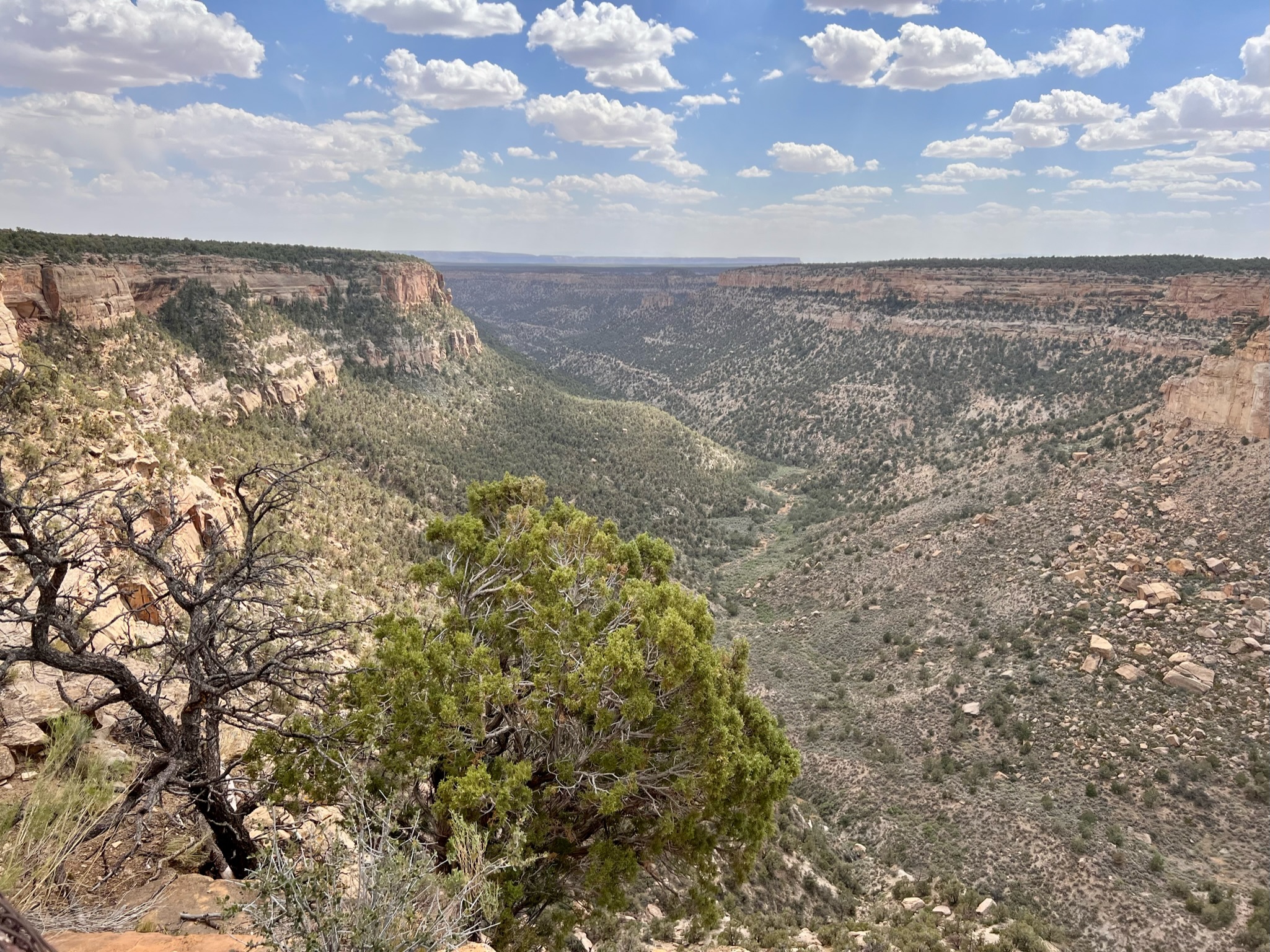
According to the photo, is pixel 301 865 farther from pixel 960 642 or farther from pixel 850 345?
pixel 850 345

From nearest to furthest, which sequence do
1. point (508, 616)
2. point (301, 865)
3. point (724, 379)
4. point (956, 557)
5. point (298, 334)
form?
point (301, 865)
point (508, 616)
point (956, 557)
point (298, 334)
point (724, 379)

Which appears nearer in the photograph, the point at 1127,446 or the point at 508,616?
the point at 508,616

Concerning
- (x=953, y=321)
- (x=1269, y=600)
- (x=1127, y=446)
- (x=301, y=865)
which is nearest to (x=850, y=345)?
(x=953, y=321)

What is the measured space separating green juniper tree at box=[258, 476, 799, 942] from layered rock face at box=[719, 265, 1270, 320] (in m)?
37.3

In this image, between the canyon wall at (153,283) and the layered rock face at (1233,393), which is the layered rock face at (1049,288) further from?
the canyon wall at (153,283)

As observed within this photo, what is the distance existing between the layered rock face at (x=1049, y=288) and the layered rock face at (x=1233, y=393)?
291 inches

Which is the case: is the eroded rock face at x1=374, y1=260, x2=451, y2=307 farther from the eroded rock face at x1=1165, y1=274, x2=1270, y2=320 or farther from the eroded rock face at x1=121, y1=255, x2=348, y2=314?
the eroded rock face at x1=1165, y1=274, x2=1270, y2=320

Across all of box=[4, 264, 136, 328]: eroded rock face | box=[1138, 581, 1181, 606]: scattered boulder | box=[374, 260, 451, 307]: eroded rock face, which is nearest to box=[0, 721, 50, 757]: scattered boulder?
box=[4, 264, 136, 328]: eroded rock face

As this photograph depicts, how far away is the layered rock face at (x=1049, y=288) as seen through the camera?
45.9m

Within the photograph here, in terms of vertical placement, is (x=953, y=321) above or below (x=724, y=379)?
above

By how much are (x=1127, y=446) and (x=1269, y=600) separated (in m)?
Answer: 12.7

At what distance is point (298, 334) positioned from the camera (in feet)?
138

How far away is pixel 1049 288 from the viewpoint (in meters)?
60.3

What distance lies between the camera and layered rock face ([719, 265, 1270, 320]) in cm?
4594
